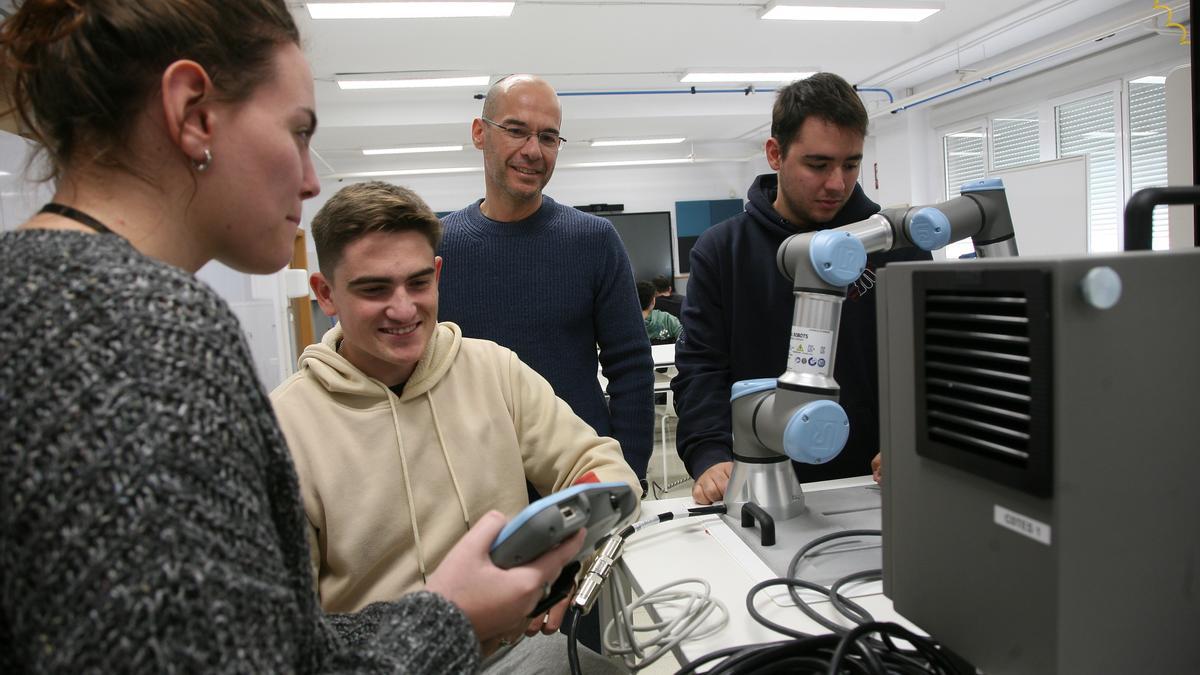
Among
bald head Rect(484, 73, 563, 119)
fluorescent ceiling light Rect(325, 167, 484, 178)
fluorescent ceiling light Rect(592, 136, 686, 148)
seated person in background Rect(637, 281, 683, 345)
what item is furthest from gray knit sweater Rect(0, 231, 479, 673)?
fluorescent ceiling light Rect(325, 167, 484, 178)

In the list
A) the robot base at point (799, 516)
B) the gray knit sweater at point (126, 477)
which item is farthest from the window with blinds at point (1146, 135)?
the gray knit sweater at point (126, 477)

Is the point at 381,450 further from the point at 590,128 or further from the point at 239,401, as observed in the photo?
the point at 590,128

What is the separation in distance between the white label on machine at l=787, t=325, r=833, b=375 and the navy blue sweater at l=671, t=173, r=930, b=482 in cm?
45

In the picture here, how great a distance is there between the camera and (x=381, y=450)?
1.13 meters

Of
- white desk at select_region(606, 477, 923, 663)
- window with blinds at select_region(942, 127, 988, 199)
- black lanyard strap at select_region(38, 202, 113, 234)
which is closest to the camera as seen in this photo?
black lanyard strap at select_region(38, 202, 113, 234)

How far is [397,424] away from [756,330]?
78 centimetres

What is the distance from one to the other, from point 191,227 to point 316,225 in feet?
2.08

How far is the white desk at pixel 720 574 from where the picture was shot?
785 mm

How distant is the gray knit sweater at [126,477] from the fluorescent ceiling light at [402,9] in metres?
4.17

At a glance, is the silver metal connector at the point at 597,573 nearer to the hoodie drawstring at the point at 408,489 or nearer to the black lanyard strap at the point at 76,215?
the hoodie drawstring at the point at 408,489

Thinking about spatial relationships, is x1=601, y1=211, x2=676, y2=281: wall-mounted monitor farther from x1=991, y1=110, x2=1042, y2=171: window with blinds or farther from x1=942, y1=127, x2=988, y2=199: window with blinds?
x1=991, y1=110, x2=1042, y2=171: window with blinds

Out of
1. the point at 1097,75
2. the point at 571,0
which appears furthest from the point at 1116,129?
the point at 571,0

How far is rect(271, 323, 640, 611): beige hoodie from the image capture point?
1073 millimetres

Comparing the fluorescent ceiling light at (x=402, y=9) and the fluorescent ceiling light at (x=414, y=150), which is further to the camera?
the fluorescent ceiling light at (x=414, y=150)
